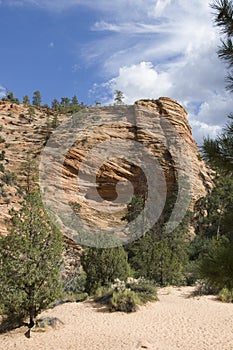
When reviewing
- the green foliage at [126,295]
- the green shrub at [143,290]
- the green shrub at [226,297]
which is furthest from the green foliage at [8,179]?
the green shrub at [226,297]

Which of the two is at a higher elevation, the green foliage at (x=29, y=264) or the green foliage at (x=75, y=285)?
the green foliage at (x=29, y=264)

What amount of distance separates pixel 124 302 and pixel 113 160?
26.4 metres

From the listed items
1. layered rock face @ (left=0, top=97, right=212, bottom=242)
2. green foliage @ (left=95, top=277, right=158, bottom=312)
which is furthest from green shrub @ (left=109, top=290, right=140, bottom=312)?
layered rock face @ (left=0, top=97, right=212, bottom=242)

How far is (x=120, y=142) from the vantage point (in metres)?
40.0

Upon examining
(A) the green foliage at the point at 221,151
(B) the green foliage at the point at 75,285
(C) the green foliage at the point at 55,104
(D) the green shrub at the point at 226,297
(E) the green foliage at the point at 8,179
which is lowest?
(D) the green shrub at the point at 226,297

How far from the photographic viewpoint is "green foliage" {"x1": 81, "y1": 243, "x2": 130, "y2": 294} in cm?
1531

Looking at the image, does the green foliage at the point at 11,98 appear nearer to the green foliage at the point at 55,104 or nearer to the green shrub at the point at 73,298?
the green foliage at the point at 55,104

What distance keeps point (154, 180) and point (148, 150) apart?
384cm

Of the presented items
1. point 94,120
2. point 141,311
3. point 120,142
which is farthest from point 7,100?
point 141,311

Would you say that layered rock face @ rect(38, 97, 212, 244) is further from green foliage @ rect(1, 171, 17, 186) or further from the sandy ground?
the sandy ground

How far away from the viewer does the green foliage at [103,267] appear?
1531cm

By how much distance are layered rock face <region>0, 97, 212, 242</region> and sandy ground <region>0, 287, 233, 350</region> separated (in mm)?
17376

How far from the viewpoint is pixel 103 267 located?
1527 cm

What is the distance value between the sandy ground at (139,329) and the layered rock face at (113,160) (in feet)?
57.0
